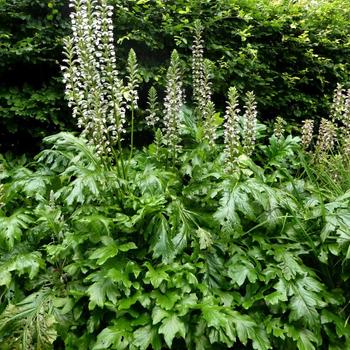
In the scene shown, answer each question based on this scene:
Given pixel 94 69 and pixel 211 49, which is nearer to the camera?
pixel 94 69

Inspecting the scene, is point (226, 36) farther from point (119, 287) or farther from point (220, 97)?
point (119, 287)

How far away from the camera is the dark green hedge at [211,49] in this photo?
460cm

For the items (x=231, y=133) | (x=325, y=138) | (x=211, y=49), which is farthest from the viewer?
(x=211, y=49)

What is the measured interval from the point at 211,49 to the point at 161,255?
3.30m

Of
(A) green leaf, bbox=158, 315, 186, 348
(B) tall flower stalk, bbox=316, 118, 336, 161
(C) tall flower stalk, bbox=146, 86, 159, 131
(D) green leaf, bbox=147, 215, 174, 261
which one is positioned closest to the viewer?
(A) green leaf, bbox=158, 315, 186, 348

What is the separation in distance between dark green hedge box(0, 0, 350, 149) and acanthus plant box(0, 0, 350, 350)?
1.34 m

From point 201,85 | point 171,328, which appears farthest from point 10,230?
point 201,85

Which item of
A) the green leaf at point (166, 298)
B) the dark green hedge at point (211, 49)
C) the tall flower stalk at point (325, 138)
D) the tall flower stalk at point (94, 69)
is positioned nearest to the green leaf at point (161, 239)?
the green leaf at point (166, 298)

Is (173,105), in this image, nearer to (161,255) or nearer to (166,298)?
(161,255)

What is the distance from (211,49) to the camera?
5297 millimetres

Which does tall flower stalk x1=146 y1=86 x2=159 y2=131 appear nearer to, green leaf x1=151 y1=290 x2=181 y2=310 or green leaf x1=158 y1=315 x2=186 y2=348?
green leaf x1=151 y1=290 x2=181 y2=310

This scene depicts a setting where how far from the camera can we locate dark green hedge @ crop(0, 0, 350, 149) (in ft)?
15.1

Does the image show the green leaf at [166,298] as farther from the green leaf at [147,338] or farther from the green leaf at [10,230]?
the green leaf at [10,230]

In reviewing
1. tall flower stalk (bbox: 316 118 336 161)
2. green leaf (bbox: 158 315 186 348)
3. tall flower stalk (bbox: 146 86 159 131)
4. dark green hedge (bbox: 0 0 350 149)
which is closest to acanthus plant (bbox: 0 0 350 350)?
green leaf (bbox: 158 315 186 348)
